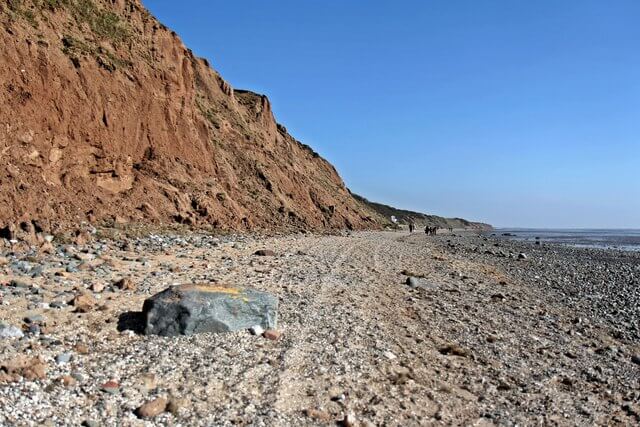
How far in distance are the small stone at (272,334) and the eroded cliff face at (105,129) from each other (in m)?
10.9

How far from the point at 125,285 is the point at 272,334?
157 inches

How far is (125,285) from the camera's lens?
1080 cm

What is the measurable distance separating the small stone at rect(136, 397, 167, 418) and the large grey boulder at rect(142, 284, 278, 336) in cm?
231

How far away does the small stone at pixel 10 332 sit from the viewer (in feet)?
24.3

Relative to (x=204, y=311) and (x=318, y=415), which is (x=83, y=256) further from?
(x=318, y=415)

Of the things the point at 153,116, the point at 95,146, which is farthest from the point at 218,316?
the point at 153,116

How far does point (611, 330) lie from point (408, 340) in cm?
590

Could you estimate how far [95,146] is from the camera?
22641 mm

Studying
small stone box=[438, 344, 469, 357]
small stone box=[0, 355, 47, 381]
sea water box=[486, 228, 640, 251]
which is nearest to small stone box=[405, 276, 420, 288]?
small stone box=[438, 344, 469, 357]

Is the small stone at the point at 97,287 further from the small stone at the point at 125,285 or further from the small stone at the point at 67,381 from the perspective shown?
the small stone at the point at 67,381

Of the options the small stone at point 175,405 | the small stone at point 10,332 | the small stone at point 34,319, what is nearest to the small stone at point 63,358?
the small stone at point 10,332

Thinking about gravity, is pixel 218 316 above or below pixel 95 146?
below

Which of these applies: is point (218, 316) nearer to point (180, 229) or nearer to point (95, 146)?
point (180, 229)

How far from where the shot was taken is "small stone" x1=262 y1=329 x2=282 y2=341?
855cm
